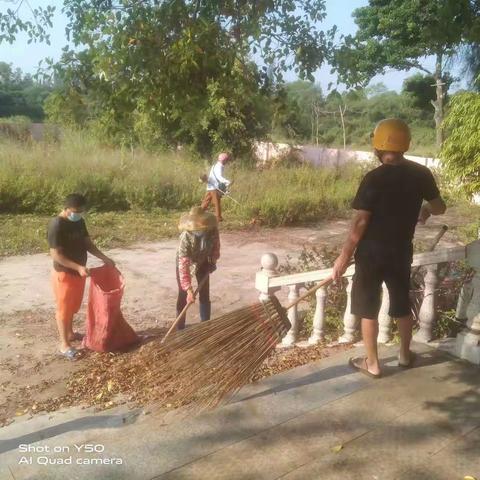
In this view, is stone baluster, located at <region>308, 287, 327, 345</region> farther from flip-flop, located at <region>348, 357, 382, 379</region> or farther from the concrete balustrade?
flip-flop, located at <region>348, 357, 382, 379</region>

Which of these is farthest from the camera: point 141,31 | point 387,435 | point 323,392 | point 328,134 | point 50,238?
point 328,134

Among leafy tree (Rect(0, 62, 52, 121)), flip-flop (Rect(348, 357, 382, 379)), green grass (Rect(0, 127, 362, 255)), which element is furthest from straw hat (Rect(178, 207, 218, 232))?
leafy tree (Rect(0, 62, 52, 121))

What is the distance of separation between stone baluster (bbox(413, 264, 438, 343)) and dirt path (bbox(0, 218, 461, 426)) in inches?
105

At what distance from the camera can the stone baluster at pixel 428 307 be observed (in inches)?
147

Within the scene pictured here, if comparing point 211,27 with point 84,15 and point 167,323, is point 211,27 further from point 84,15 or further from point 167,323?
point 167,323

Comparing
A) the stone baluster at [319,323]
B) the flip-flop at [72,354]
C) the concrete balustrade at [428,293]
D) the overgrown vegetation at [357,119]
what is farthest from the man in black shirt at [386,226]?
the overgrown vegetation at [357,119]

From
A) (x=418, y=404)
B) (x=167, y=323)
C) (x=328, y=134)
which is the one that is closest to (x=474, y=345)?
(x=418, y=404)

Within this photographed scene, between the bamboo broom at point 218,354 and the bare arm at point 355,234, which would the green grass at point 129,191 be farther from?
the bare arm at point 355,234

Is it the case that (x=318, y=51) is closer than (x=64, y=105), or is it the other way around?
(x=64, y=105)

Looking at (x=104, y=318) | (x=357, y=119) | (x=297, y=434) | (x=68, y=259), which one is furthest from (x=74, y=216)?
(x=357, y=119)

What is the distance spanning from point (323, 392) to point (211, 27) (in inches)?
109

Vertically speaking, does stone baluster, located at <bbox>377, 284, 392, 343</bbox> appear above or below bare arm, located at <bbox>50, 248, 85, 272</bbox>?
below

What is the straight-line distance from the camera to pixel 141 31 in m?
3.92

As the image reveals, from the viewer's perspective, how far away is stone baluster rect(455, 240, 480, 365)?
10.9 feet
